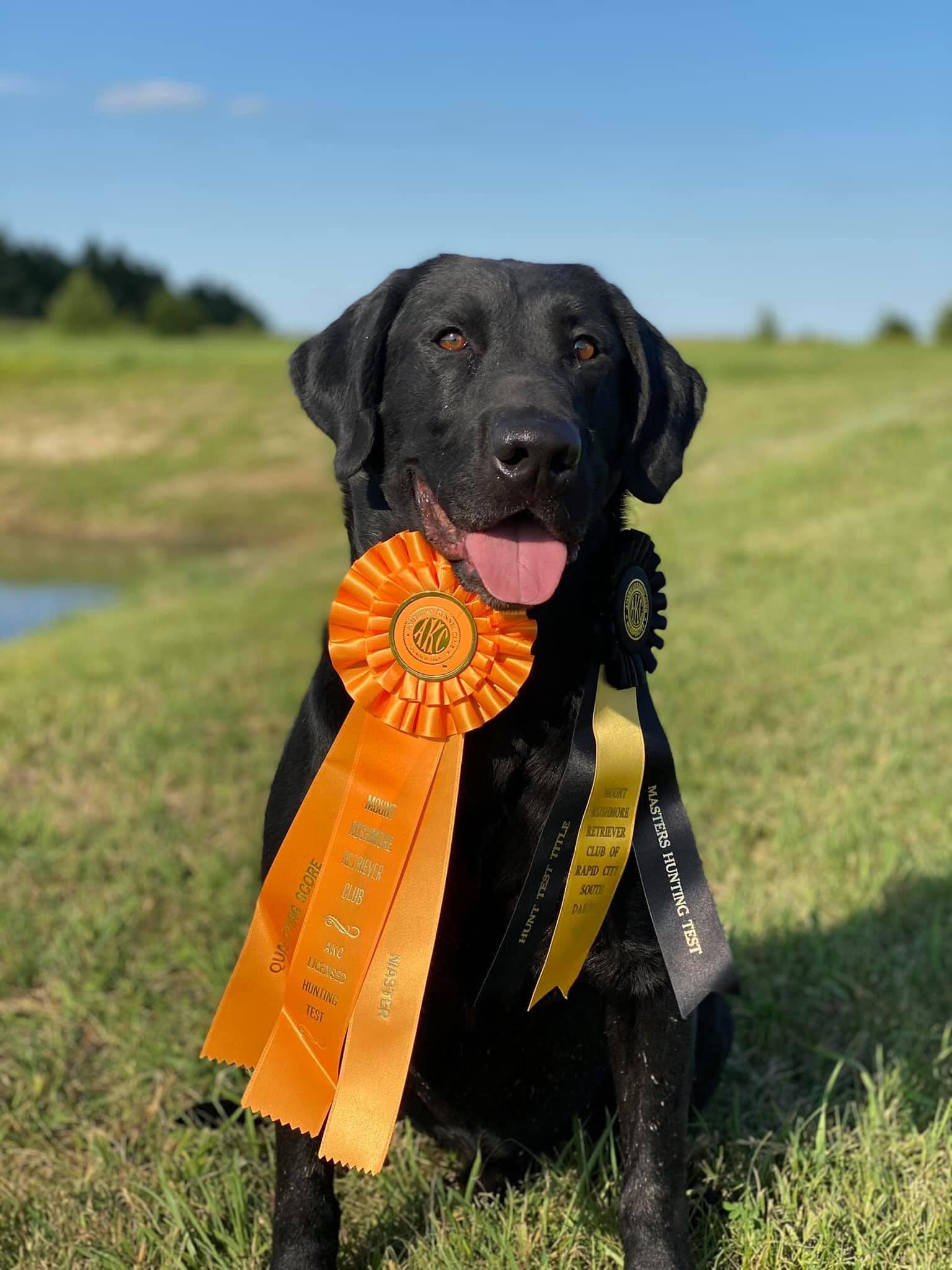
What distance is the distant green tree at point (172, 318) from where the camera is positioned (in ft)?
206

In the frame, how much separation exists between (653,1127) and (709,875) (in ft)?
6.33

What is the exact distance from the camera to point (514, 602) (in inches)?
85.4

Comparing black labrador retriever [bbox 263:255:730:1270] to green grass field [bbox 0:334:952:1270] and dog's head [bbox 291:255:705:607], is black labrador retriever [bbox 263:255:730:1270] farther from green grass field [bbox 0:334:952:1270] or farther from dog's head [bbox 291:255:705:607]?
green grass field [bbox 0:334:952:1270]

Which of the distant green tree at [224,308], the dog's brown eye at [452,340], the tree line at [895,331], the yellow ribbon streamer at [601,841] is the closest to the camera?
the yellow ribbon streamer at [601,841]

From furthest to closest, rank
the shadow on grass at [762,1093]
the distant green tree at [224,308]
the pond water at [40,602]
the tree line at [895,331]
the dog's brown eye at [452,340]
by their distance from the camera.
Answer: the distant green tree at [224,308] → the tree line at [895,331] → the pond water at [40,602] → the dog's brown eye at [452,340] → the shadow on grass at [762,1093]

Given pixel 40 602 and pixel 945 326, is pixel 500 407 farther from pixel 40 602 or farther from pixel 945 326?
pixel 945 326

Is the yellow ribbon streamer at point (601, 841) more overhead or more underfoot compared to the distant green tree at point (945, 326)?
more overhead

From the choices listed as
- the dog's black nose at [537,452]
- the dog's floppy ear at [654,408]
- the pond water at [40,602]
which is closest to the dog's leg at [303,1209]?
the dog's black nose at [537,452]

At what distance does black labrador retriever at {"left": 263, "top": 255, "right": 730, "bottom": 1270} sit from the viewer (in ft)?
7.06

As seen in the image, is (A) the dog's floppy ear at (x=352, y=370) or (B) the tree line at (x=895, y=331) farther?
(B) the tree line at (x=895, y=331)

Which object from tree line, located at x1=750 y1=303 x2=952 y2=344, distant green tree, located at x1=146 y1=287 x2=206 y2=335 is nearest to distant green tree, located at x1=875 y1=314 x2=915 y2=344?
tree line, located at x1=750 y1=303 x2=952 y2=344

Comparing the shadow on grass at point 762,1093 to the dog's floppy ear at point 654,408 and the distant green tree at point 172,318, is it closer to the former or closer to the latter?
the dog's floppy ear at point 654,408

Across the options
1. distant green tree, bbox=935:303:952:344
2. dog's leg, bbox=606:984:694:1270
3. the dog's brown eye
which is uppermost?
the dog's brown eye

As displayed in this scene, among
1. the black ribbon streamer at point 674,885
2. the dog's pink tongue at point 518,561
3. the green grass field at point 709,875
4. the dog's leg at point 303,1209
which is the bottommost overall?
the green grass field at point 709,875
